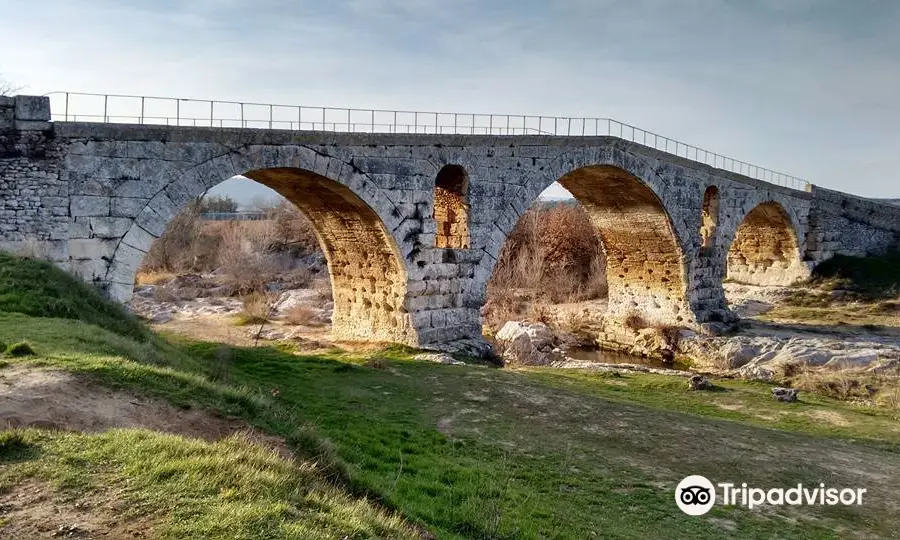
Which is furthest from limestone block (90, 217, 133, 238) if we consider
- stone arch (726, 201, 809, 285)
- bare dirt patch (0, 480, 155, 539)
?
stone arch (726, 201, 809, 285)

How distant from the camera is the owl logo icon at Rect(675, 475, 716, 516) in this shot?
7.86m

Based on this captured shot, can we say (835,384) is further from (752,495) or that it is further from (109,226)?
(109,226)

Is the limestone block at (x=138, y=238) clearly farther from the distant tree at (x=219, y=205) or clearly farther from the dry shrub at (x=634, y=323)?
the distant tree at (x=219, y=205)

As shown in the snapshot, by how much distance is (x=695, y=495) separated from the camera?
27.0 ft

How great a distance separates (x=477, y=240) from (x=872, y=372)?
9.88 metres

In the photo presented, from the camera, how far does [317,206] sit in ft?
57.3

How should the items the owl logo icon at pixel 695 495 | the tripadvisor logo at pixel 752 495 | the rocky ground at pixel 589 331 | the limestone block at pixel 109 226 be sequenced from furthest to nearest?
1. the rocky ground at pixel 589 331
2. the limestone block at pixel 109 226
3. the tripadvisor logo at pixel 752 495
4. the owl logo icon at pixel 695 495

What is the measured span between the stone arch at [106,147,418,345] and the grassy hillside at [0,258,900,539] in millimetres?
1939

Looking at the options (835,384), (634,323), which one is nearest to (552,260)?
(634,323)

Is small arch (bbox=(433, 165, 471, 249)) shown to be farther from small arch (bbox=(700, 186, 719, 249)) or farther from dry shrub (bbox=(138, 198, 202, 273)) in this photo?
dry shrub (bbox=(138, 198, 202, 273))

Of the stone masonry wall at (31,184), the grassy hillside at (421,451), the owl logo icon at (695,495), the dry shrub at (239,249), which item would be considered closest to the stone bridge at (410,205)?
the stone masonry wall at (31,184)

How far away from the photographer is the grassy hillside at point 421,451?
4.82 metres

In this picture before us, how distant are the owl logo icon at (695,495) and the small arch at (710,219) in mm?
18124

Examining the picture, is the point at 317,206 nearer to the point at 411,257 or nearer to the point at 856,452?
the point at 411,257
